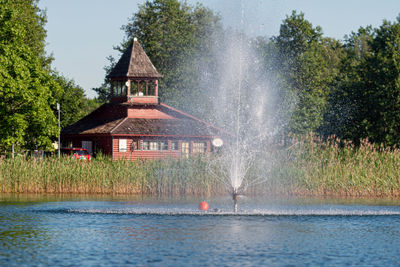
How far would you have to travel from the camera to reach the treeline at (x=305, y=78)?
Result: 6969cm

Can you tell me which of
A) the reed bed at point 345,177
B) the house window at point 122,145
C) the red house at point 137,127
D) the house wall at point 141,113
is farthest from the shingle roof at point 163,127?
the reed bed at point 345,177

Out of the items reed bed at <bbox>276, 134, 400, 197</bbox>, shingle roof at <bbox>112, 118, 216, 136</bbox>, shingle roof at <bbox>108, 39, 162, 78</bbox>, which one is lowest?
reed bed at <bbox>276, 134, 400, 197</bbox>

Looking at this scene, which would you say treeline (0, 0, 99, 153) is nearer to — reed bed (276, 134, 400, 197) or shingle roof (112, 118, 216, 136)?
shingle roof (112, 118, 216, 136)

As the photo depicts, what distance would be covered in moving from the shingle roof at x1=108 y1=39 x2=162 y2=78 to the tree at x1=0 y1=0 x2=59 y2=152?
12.7 metres

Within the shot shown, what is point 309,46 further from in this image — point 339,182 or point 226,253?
point 226,253

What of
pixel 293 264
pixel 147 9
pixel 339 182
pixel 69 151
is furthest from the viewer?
pixel 147 9

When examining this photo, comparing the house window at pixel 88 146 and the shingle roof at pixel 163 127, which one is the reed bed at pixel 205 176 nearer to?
the shingle roof at pixel 163 127

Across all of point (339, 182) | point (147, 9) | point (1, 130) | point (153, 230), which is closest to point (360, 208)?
point (339, 182)

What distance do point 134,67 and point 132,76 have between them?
1.44 metres

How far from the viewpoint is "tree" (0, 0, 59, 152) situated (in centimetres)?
5316

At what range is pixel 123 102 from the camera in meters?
71.3

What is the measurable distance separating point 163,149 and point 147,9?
33.8 metres

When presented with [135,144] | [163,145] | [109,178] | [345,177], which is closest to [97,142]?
[135,144]

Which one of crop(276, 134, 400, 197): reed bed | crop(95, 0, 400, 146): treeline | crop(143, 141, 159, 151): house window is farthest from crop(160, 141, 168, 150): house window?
crop(276, 134, 400, 197): reed bed
